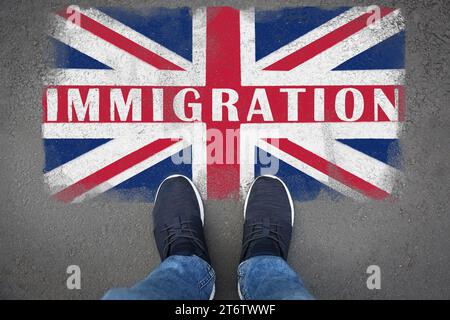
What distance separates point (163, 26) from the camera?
75.3 inches

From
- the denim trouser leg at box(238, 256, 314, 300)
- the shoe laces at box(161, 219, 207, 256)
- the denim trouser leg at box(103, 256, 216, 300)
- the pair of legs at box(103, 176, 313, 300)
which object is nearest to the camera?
the denim trouser leg at box(103, 256, 216, 300)

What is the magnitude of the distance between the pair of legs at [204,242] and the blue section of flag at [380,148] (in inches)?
16.6

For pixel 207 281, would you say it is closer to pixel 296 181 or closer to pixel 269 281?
pixel 269 281

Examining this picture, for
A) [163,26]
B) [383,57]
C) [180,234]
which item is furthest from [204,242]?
[383,57]

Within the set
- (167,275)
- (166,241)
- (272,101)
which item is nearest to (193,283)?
(167,275)

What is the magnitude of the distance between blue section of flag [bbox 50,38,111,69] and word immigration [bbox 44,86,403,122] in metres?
0.12

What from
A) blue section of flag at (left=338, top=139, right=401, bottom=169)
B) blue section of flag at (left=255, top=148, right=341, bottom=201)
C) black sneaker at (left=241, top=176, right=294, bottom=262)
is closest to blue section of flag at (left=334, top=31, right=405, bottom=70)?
blue section of flag at (left=338, top=139, right=401, bottom=169)

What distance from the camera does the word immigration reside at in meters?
1.90

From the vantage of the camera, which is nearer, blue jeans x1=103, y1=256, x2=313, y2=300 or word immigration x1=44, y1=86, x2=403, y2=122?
blue jeans x1=103, y1=256, x2=313, y2=300

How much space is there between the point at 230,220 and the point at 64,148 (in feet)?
3.02

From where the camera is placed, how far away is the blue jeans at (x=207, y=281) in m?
1.45

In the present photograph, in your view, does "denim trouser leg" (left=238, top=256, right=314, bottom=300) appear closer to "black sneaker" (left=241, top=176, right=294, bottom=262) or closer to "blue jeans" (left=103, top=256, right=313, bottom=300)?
"blue jeans" (left=103, top=256, right=313, bottom=300)

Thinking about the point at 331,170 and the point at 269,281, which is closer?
the point at 269,281

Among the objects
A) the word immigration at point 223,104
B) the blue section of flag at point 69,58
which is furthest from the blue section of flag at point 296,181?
the blue section of flag at point 69,58
